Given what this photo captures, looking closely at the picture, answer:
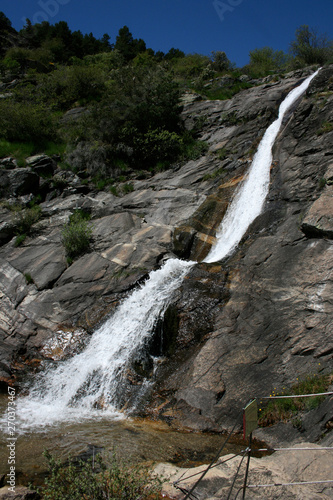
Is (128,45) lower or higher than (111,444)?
higher

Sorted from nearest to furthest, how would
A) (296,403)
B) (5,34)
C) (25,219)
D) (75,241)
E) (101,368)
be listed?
(296,403) → (101,368) → (75,241) → (25,219) → (5,34)

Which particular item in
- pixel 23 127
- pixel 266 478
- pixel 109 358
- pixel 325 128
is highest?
pixel 23 127

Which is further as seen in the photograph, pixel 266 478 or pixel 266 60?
pixel 266 60

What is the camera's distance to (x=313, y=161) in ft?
40.3

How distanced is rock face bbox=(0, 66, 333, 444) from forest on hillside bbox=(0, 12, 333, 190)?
2.34m

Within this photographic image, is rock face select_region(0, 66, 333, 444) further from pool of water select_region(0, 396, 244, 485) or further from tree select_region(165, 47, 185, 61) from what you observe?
tree select_region(165, 47, 185, 61)

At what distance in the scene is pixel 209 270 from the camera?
10.8 metres

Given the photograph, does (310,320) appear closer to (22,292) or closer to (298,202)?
(298,202)

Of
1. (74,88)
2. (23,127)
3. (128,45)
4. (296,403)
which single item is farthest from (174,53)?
(296,403)

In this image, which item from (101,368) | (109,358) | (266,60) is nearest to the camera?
(101,368)

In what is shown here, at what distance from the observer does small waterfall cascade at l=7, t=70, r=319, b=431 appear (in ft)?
26.5

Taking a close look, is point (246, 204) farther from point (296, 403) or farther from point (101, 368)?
A: point (101, 368)

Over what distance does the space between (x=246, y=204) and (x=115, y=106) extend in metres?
13.9

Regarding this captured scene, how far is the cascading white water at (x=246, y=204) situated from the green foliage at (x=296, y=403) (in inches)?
221
